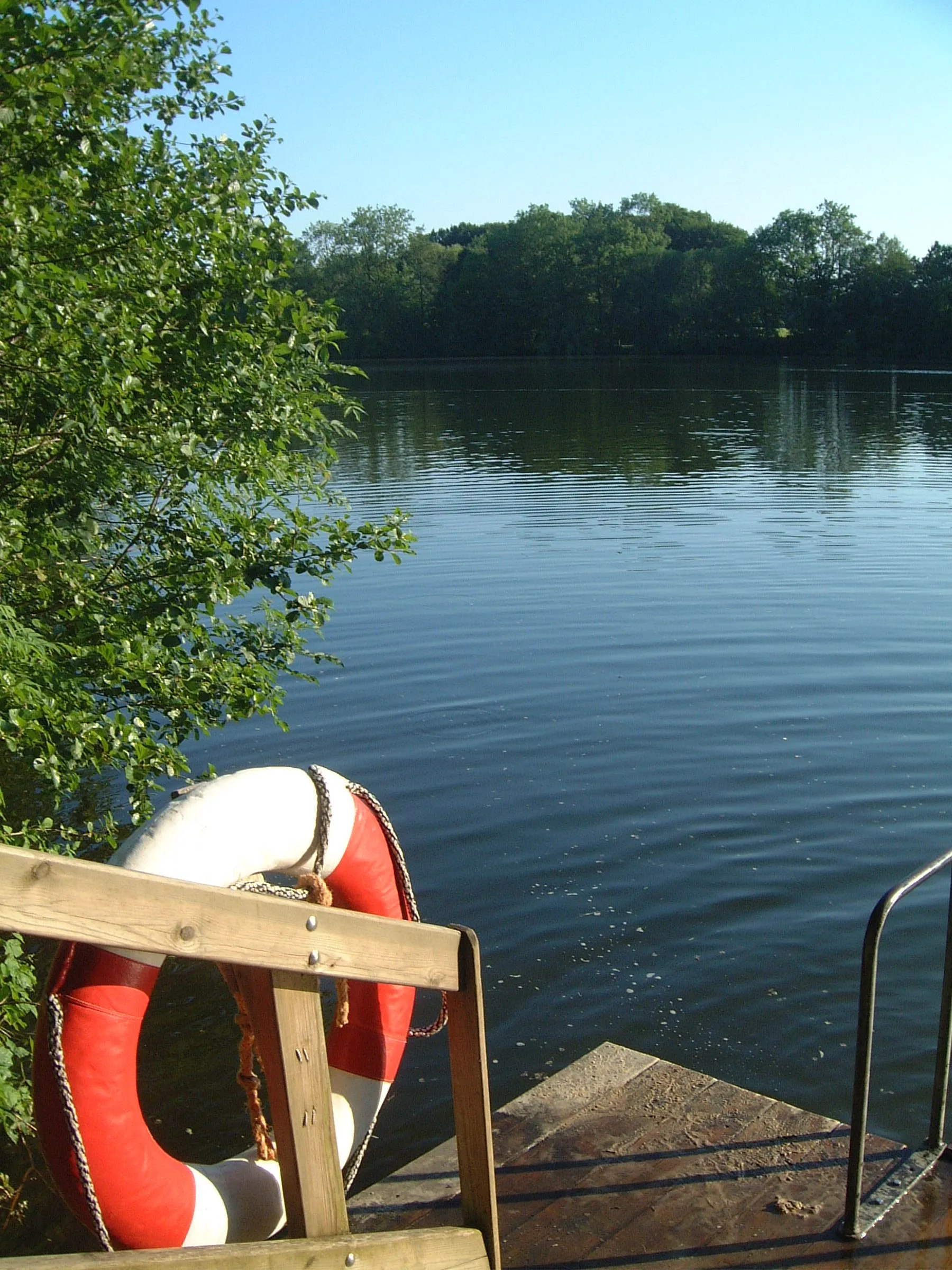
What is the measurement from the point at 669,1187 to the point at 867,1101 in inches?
25.0

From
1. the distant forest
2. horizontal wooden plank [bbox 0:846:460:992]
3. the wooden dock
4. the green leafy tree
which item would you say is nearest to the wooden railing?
horizontal wooden plank [bbox 0:846:460:992]

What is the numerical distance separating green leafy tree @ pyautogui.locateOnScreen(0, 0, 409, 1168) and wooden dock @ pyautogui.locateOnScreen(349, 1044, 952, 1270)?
157 cm

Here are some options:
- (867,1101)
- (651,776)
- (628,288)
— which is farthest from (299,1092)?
(628,288)

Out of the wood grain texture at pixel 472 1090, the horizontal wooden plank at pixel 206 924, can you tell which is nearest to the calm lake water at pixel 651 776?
the wood grain texture at pixel 472 1090

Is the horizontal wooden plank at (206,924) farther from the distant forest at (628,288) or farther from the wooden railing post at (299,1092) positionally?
the distant forest at (628,288)

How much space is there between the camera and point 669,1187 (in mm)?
3564

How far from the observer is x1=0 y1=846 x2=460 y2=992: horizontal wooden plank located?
187 cm

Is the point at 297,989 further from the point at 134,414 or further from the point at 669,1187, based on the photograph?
the point at 134,414

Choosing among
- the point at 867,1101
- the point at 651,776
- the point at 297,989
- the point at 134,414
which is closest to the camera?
the point at 297,989

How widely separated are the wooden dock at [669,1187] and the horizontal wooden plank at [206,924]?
4.08 ft

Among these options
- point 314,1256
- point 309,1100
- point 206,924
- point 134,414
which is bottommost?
point 314,1256

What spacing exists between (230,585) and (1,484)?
3.32 ft

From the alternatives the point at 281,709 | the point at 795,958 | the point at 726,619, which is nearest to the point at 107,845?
the point at 281,709

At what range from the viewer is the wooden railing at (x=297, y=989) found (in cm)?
193
